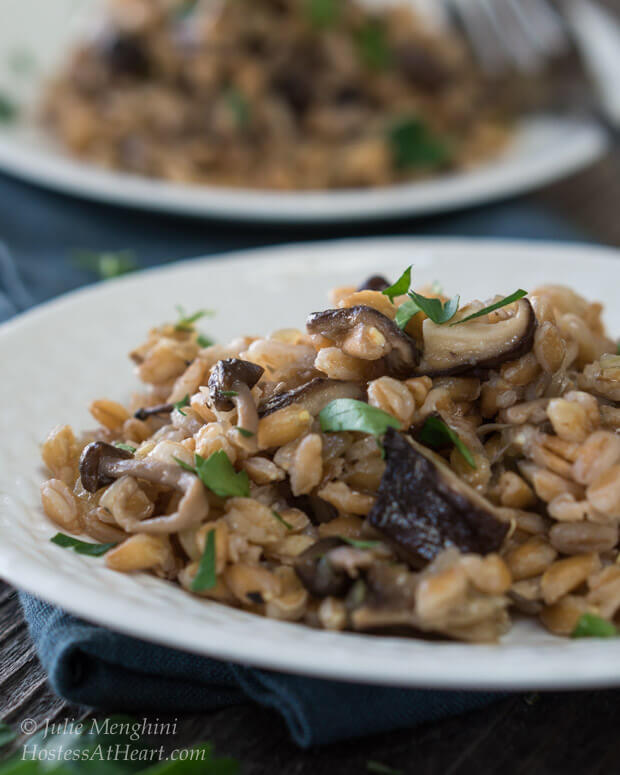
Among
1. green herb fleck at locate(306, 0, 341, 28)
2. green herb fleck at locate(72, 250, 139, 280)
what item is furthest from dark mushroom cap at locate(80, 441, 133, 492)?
green herb fleck at locate(306, 0, 341, 28)

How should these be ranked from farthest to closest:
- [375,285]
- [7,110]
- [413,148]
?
[7,110] < [413,148] < [375,285]

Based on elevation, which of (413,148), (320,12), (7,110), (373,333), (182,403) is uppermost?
(7,110)

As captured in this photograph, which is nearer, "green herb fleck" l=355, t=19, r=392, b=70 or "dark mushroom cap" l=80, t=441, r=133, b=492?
"dark mushroom cap" l=80, t=441, r=133, b=492

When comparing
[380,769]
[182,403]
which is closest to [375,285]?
[182,403]

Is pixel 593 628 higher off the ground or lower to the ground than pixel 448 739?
higher

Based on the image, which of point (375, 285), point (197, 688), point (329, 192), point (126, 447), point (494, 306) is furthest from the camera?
point (329, 192)

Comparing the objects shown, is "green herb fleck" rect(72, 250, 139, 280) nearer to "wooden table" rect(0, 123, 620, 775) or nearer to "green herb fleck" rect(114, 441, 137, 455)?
"green herb fleck" rect(114, 441, 137, 455)

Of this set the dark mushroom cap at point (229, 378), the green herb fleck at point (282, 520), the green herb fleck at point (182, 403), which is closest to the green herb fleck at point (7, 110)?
the green herb fleck at point (182, 403)

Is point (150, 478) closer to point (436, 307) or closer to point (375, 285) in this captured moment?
point (436, 307)
